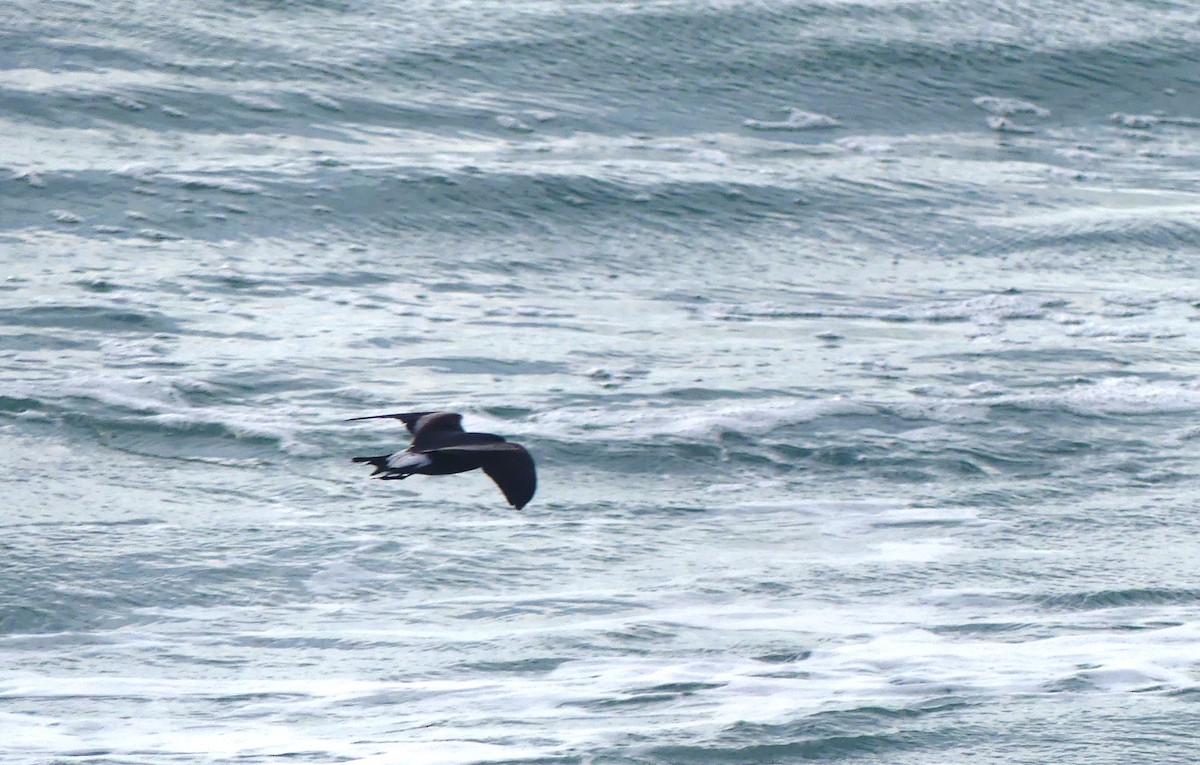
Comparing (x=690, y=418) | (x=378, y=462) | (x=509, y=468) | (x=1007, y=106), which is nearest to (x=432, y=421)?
(x=509, y=468)

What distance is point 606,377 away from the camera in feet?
30.5

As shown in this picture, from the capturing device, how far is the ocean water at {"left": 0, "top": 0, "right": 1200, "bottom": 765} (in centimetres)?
589

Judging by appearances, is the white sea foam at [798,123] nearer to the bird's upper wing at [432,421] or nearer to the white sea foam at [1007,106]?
the white sea foam at [1007,106]

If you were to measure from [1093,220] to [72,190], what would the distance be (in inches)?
268

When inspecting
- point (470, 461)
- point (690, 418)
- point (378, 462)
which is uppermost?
point (378, 462)

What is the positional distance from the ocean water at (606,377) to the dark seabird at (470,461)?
83 centimetres

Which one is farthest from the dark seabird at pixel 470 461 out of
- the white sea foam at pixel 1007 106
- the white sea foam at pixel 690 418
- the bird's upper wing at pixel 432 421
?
the white sea foam at pixel 1007 106

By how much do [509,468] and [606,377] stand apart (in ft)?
13.3

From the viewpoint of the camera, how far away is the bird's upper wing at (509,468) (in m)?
5.19

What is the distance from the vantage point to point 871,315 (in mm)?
10352

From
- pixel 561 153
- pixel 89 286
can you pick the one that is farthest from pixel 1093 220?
pixel 89 286

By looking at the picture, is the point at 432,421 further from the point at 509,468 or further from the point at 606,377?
the point at 606,377

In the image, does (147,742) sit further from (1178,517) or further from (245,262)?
(245,262)

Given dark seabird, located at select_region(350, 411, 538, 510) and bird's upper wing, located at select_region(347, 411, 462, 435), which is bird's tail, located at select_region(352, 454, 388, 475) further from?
bird's upper wing, located at select_region(347, 411, 462, 435)
